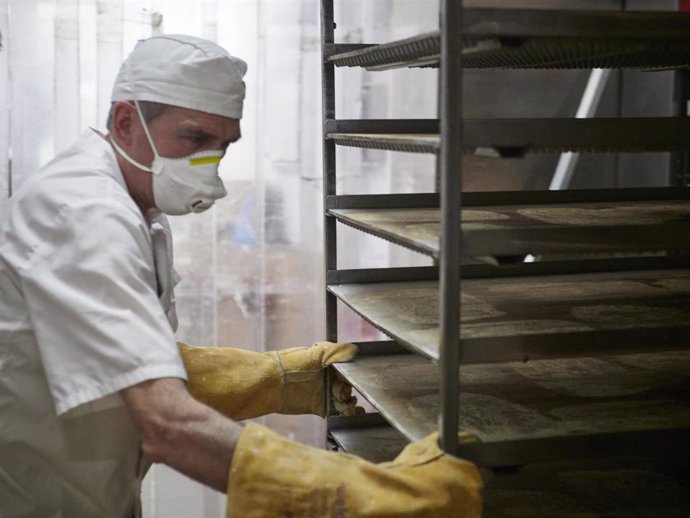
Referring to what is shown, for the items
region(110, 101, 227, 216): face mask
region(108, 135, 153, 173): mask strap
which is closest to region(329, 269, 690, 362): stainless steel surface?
region(110, 101, 227, 216): face mask

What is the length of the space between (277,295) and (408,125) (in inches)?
42.4

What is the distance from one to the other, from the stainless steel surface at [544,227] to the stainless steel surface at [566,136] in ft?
0.39

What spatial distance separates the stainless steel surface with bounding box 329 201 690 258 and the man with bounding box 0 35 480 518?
12.3 inches

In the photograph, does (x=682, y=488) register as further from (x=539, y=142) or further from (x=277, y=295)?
(x=277, y=295)

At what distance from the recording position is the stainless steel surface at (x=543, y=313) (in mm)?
1382

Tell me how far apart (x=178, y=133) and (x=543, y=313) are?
2.50 ft

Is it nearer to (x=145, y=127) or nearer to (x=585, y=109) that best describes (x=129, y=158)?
(x=145, y=127)

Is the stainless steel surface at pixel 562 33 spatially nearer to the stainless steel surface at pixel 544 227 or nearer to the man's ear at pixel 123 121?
the stainless steel surface at pixel 544 227

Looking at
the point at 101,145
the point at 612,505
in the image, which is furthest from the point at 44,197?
the point at 612,505

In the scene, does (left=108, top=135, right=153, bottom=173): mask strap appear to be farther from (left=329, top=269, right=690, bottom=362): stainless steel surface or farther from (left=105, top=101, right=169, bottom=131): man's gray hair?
(left=329, top=269, right=690, bottom=362): stainless steel surface

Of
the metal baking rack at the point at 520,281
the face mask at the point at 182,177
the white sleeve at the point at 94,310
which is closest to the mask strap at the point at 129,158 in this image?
the face mask at the point at 182,177

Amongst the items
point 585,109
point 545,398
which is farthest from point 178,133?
point 585,109

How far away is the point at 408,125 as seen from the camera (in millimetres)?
2045

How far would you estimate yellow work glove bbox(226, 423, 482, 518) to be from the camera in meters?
1.31
